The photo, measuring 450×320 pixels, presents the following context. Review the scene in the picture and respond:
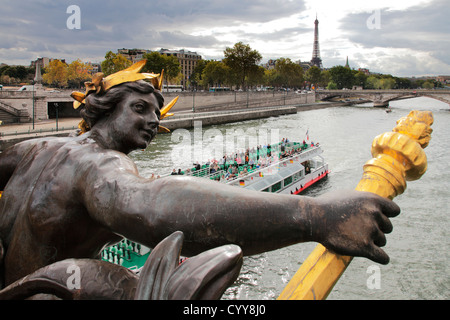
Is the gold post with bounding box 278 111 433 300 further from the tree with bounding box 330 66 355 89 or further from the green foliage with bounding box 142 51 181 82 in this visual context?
the tree with bounding box 330 66 355 89

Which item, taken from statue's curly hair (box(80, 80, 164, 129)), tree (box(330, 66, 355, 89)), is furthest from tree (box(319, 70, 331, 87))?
statue's curly hair (box(80, 80, 164, 129))

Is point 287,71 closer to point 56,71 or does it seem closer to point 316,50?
point 56,71

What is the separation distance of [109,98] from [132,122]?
0.11 metres

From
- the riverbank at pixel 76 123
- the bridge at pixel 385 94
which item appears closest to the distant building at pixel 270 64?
the bridge at pixel 385 94

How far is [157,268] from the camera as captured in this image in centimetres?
81

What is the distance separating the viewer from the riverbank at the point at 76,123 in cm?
2049

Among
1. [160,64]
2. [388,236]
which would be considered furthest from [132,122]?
[160,64]

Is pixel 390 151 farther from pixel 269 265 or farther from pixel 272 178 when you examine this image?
pixel 272 178

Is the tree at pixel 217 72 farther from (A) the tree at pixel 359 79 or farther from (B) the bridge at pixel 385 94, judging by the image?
(A) the tree at pixel 359 79

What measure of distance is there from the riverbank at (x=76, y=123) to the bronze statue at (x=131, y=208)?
14112mm

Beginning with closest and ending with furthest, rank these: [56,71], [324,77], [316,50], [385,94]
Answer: [56,71], [385,94], [324,77], [316,50]

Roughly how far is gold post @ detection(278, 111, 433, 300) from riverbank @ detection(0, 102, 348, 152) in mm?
14641

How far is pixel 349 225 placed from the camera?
948 millimetres

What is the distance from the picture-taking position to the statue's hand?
37.3 inches
